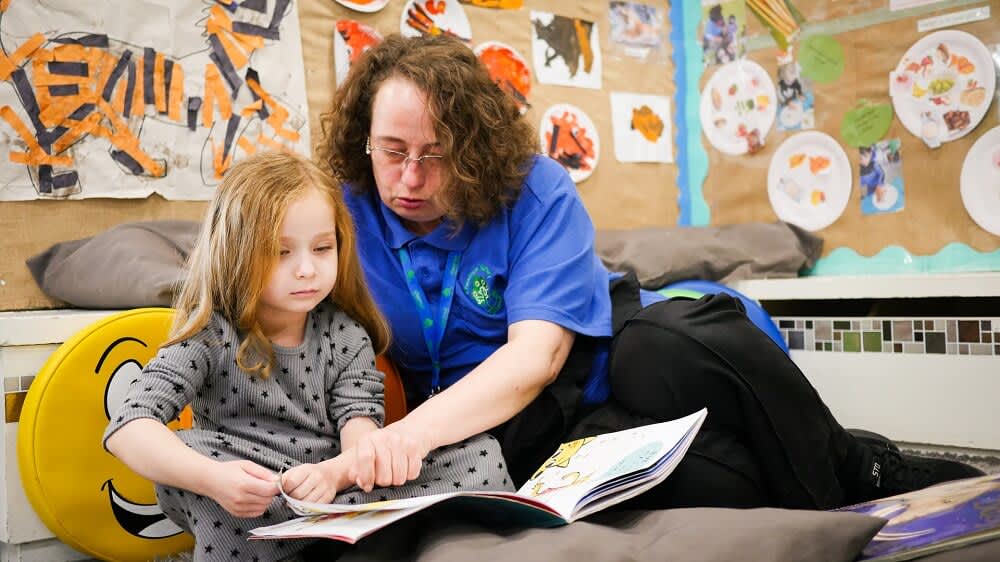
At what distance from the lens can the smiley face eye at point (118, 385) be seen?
122cm

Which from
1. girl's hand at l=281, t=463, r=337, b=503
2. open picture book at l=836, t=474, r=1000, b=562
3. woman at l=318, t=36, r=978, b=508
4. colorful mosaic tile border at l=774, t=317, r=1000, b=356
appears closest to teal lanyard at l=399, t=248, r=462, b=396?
woman at l=318, t=36, r=978, b=508

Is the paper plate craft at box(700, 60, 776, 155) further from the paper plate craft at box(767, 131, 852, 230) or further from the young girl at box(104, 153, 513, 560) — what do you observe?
the young girl at box(104, 153, 513, 560)

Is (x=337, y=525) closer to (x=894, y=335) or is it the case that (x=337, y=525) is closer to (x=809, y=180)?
(x=894, y=335)

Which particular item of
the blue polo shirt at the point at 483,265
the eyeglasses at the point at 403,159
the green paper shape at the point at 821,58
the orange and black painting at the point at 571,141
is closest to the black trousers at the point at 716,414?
the blue polo shirt at the point at 483,265

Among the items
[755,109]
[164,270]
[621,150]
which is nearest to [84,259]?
[164,270]

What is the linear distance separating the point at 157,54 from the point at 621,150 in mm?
1203

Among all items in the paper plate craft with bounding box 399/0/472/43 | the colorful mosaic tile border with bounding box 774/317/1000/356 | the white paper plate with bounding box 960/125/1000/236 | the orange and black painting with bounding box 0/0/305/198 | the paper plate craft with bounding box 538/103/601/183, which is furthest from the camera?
the paper plate craft with bounding box 538/103/601/183

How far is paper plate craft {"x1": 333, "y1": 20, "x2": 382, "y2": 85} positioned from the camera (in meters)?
1.88

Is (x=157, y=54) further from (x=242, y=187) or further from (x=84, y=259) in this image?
(x=242, y=187)

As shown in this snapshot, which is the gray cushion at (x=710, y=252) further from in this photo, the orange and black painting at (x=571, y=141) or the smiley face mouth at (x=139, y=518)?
the smiley face mouth at (x=139, y=518)

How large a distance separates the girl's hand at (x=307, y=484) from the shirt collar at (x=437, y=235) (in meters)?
0.46

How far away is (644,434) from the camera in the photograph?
40.8 inches

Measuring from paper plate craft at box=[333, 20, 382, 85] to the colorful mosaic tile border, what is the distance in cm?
109

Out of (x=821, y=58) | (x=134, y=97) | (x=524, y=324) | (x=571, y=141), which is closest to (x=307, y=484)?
(x=524, y=324)
